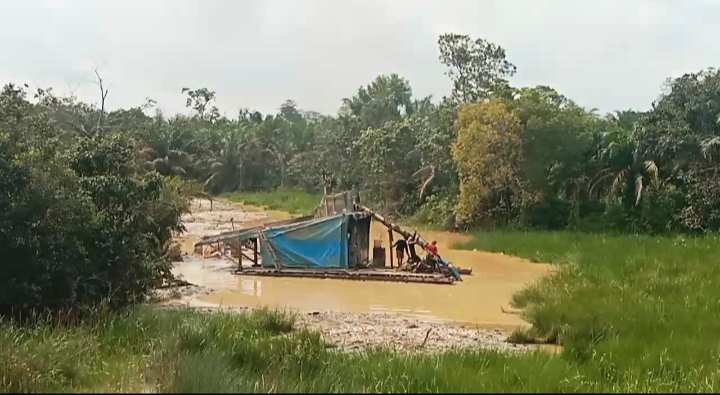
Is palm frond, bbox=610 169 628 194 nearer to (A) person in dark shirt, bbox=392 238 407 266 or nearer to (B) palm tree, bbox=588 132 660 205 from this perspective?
(B) palm tree, bbox=588 132 660 205

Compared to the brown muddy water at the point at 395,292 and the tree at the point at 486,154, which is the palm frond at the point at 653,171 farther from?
the brown muddy water at the point at 395,292

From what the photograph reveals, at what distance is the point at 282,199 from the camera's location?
43.3 metres

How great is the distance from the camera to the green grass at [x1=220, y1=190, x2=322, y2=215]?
39312 mm

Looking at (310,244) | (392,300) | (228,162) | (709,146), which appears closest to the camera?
(392,300)

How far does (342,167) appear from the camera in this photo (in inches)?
1681

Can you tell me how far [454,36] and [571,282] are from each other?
56.3 feet

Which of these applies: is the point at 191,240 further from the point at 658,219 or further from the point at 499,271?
the point at 658,219

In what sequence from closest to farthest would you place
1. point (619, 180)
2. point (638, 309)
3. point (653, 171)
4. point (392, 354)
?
point (392, 354), point (638, 309), point (653, 171), point (619, 180)

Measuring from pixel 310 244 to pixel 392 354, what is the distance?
35.4ft

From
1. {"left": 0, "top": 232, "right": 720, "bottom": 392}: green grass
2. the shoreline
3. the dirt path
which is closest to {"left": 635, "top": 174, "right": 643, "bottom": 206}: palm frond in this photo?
the dirt path

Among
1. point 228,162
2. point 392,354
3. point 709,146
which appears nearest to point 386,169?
point 709,146

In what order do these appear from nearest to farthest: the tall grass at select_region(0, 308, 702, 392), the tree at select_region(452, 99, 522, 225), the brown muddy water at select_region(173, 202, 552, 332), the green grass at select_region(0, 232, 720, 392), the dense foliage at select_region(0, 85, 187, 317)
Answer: the green grass at select_region(0, 232, 720, 392) < the tall grass at select_region(0, 308, 702, 392) < the dense foliage at select_region(0, 85, 187, 317) < the brown muddy water at select_region(173, 202, 552, 332) < the tree at select_region(452, 99, 522, 225)

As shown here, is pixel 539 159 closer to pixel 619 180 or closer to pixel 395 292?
pixel 619 180

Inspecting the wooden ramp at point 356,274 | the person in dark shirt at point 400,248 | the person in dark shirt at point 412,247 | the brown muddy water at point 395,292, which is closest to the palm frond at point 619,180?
the brown muddy water at point 395,292
